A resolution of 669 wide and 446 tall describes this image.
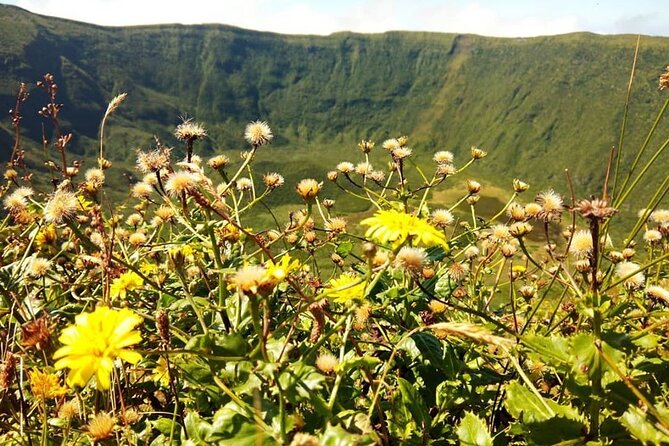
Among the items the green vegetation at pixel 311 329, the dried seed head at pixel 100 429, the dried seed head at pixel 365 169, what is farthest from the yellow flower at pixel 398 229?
the dried seed head at pixel 365 169

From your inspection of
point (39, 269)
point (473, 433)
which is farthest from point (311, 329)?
point (39, 269)

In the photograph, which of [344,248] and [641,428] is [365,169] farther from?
[641,428]

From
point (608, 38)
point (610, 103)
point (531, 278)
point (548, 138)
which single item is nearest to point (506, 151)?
point (548, 138)

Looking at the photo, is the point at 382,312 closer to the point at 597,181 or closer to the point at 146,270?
the point at 146,270

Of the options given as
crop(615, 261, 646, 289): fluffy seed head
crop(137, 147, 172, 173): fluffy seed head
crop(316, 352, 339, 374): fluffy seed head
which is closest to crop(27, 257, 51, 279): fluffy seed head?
crop(137, 147, 172, 173): fluffy seed head

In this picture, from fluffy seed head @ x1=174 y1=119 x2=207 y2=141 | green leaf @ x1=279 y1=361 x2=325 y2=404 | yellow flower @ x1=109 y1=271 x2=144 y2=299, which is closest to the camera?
green leaf @ x1=279 y1=361 x2=325 y2=404

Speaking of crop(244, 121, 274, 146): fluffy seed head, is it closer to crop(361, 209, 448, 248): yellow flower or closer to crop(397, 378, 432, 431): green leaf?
crop(361, 209, 448, 248): yellow flower

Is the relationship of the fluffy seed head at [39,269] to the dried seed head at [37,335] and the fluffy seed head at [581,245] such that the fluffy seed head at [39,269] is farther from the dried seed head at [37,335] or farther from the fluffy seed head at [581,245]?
the fluffy seed head at [581,245]
